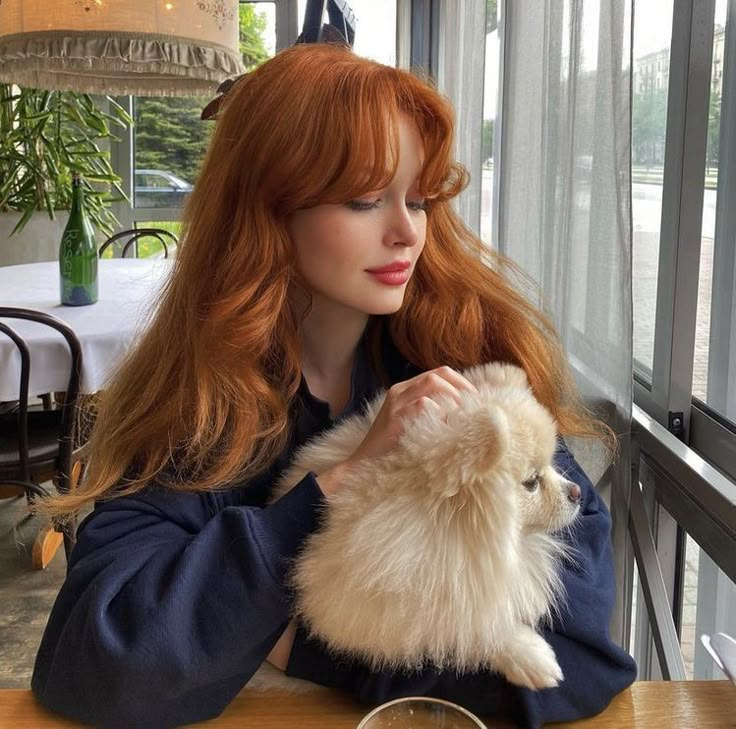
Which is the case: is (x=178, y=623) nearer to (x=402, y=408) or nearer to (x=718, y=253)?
(x=402, y=408)

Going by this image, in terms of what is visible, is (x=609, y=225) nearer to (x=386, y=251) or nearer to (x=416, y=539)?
(x=386, y=251)

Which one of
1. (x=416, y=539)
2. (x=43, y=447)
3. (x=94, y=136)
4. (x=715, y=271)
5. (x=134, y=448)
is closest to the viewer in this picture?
(x=416, y=539)

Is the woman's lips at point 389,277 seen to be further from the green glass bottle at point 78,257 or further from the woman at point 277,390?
the green glass bottle at point 78,257

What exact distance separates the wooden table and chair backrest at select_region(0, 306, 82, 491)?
152cm

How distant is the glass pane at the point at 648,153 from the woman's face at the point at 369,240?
25.7 inches

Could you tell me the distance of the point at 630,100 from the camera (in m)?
1.24

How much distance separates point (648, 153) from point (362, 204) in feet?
2.60

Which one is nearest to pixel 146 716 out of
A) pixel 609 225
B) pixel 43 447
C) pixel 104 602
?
pixel 104 602

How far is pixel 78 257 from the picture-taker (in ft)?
8.56

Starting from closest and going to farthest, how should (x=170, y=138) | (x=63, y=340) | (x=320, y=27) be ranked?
(x=320, y=27)
(x=63, y=340)
(x=170, y=138)

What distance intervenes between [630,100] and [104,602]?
1.00 m

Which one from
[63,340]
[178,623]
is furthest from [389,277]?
[63,340]

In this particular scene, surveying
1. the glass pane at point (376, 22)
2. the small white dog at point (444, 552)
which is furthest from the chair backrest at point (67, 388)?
the glass pane at point (376, 22)

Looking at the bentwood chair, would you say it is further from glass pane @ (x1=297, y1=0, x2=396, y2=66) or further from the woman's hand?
glass pane @ (x1=297, y1=0, x2=396, y2=66)
